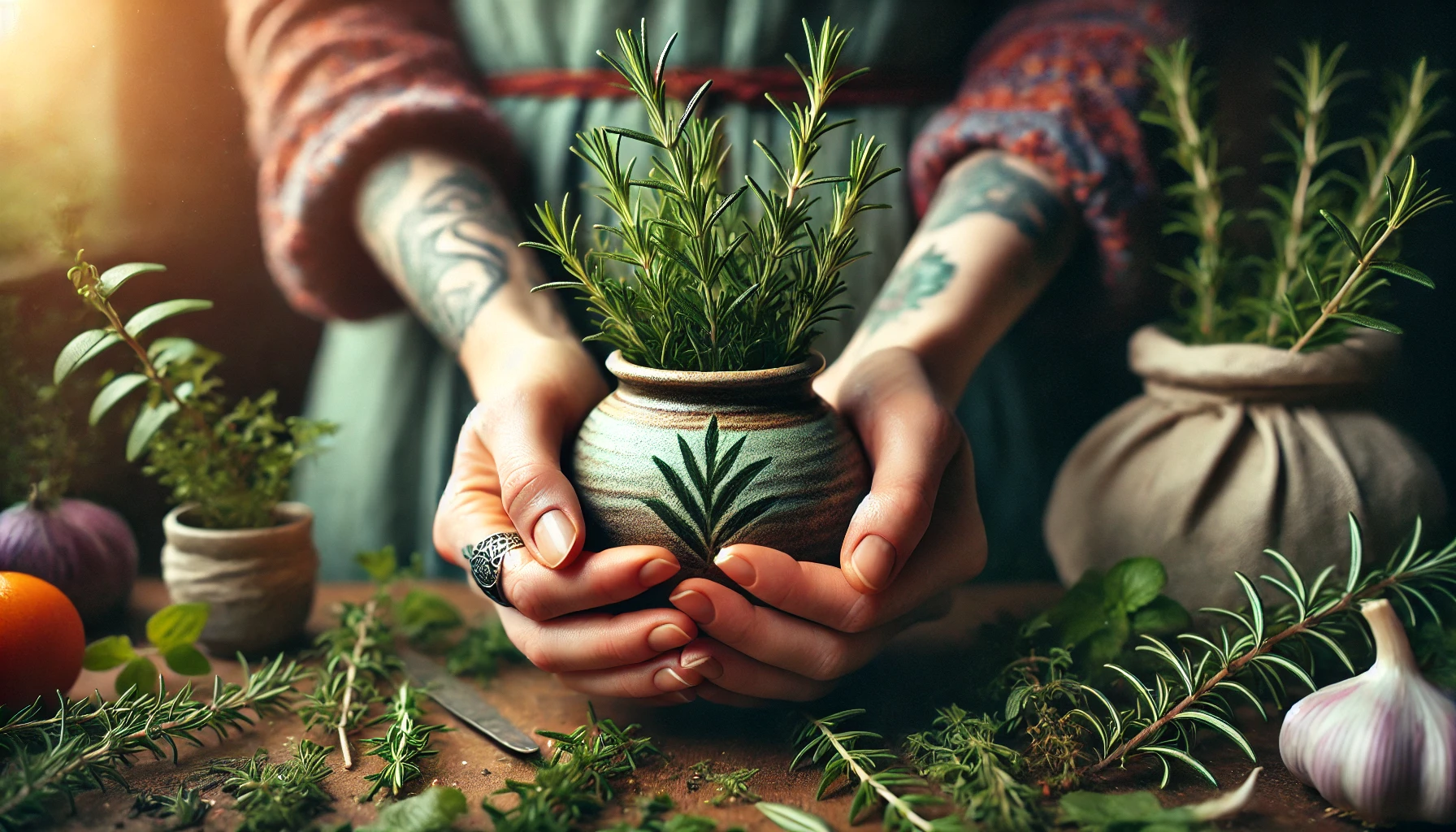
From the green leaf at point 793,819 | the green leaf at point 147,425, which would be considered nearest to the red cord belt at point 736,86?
the green leaf at point 147,425

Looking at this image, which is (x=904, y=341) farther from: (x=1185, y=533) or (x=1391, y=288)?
(x=1391, y=288)

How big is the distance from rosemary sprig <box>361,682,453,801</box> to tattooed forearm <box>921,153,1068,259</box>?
689 millimetres

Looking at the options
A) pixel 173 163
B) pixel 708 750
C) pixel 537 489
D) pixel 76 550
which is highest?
pixel 173 163

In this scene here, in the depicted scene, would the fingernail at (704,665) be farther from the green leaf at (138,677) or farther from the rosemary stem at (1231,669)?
the green leaf at (138,677)

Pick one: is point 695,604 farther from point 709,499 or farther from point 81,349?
point 81,349

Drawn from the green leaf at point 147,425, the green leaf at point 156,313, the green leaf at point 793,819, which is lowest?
the green leaf at point 793,819

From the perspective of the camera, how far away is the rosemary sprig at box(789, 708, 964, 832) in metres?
0.58

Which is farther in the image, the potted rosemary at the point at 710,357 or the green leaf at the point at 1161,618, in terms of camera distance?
the green leaf at the point at 1161,618

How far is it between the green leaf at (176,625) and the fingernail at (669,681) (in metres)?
0.43

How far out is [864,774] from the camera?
24.5 inches

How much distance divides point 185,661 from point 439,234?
1.60ft

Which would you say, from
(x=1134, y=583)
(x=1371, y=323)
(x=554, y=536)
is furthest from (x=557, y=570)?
(x=1371, y=323)

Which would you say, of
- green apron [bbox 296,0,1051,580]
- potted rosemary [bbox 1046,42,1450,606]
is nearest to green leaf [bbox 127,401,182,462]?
green apron [bbox 296,0,1051,580]

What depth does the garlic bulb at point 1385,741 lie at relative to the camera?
57 cm
